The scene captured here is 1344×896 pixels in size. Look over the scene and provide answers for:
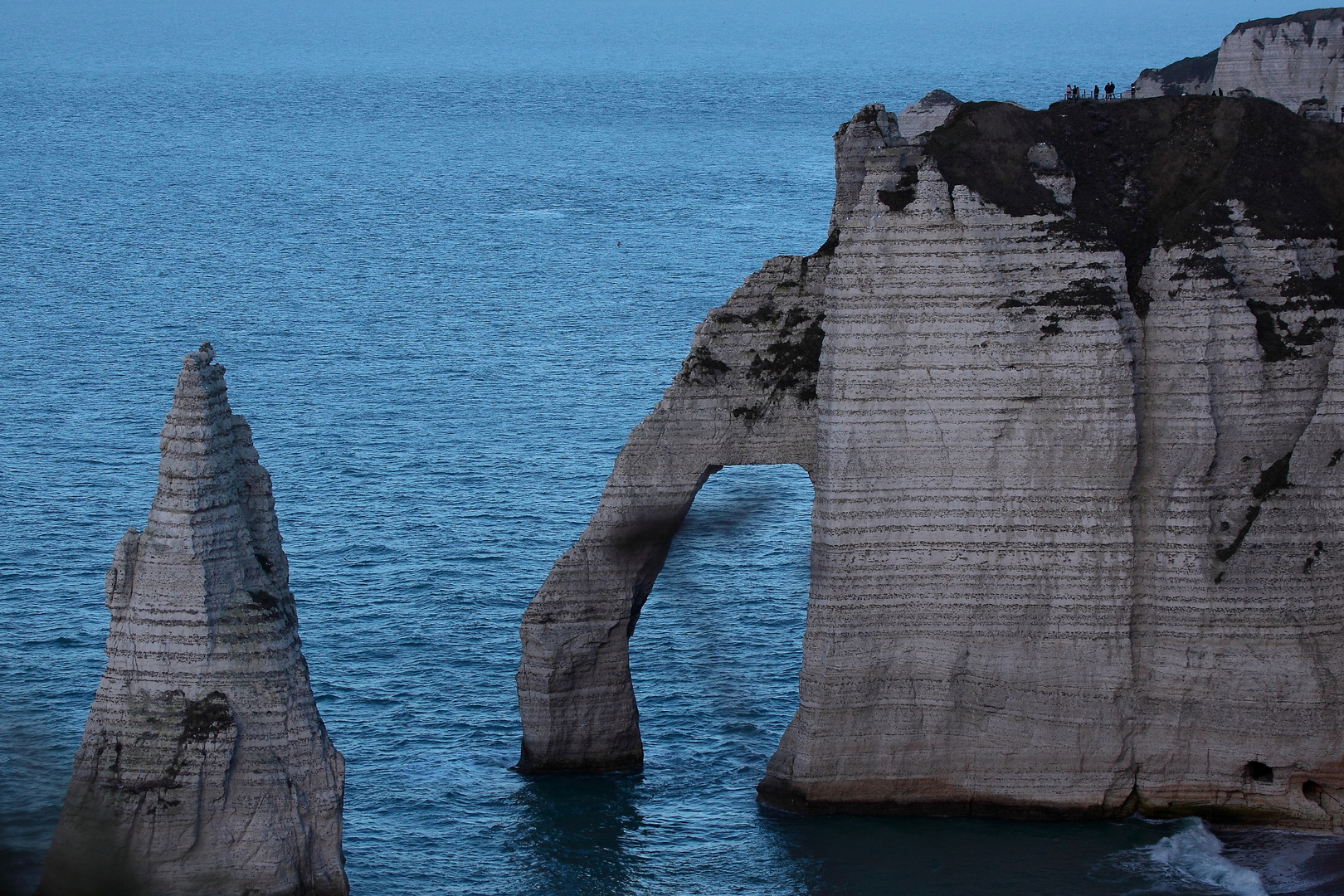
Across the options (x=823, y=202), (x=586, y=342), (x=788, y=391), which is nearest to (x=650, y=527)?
(x=788, y=391)

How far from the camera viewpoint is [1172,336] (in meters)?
46.2

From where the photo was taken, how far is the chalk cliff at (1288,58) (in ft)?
316

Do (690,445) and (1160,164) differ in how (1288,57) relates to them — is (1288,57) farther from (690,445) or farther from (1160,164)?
(690,445)

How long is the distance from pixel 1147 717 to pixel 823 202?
306 ft

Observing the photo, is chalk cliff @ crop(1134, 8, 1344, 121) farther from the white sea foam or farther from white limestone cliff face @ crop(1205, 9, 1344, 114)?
the white sea foam

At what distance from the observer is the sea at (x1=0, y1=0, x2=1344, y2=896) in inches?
1821

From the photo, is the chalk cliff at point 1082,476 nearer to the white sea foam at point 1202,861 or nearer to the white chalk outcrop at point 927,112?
the white sea foam at point 1202,861

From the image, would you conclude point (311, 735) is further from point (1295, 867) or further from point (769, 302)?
point (1295, 867)

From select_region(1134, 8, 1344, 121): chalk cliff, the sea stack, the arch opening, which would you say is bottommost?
the arch opening

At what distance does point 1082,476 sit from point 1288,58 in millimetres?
58436

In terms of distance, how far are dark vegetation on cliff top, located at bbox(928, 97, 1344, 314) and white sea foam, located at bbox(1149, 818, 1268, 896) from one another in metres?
11.5

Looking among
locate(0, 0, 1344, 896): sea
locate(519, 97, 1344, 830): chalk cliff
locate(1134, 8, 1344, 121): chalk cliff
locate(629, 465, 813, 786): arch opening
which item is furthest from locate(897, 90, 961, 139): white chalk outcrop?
locate(519, 97, 1344, 830): chalk cliff

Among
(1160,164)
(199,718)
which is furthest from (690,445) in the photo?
(199,718)

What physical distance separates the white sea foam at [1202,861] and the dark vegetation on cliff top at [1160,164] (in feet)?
37.8
